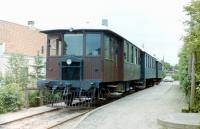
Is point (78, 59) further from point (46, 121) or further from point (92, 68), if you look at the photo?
point (46, 121)

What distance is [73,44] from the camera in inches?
686

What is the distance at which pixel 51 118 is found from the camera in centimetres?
1509

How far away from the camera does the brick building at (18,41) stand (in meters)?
42.0

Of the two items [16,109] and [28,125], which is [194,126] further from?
[16,109]

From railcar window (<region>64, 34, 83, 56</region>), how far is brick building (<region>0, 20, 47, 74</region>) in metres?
23.6

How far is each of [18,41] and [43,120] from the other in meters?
33.1

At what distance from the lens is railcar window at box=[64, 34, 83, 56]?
17.3 metres

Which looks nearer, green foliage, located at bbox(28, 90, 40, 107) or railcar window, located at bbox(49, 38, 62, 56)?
railcar window, located at bbox(49, 38, 62, 56)

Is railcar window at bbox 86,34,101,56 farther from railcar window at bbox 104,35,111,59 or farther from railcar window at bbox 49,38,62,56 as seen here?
railcar window at bbox 49,38,62,56

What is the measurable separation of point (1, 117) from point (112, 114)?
3768 mm

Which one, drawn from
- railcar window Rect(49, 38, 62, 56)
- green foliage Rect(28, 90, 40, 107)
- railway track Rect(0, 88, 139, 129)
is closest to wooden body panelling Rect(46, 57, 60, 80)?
railcar window Rect(49, 38, 62, 56)

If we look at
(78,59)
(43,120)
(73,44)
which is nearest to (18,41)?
(73,44)

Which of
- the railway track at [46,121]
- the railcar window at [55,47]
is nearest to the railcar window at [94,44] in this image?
the railcar window at [55,47]

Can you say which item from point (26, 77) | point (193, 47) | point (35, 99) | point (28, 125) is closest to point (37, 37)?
point (26, 77)
